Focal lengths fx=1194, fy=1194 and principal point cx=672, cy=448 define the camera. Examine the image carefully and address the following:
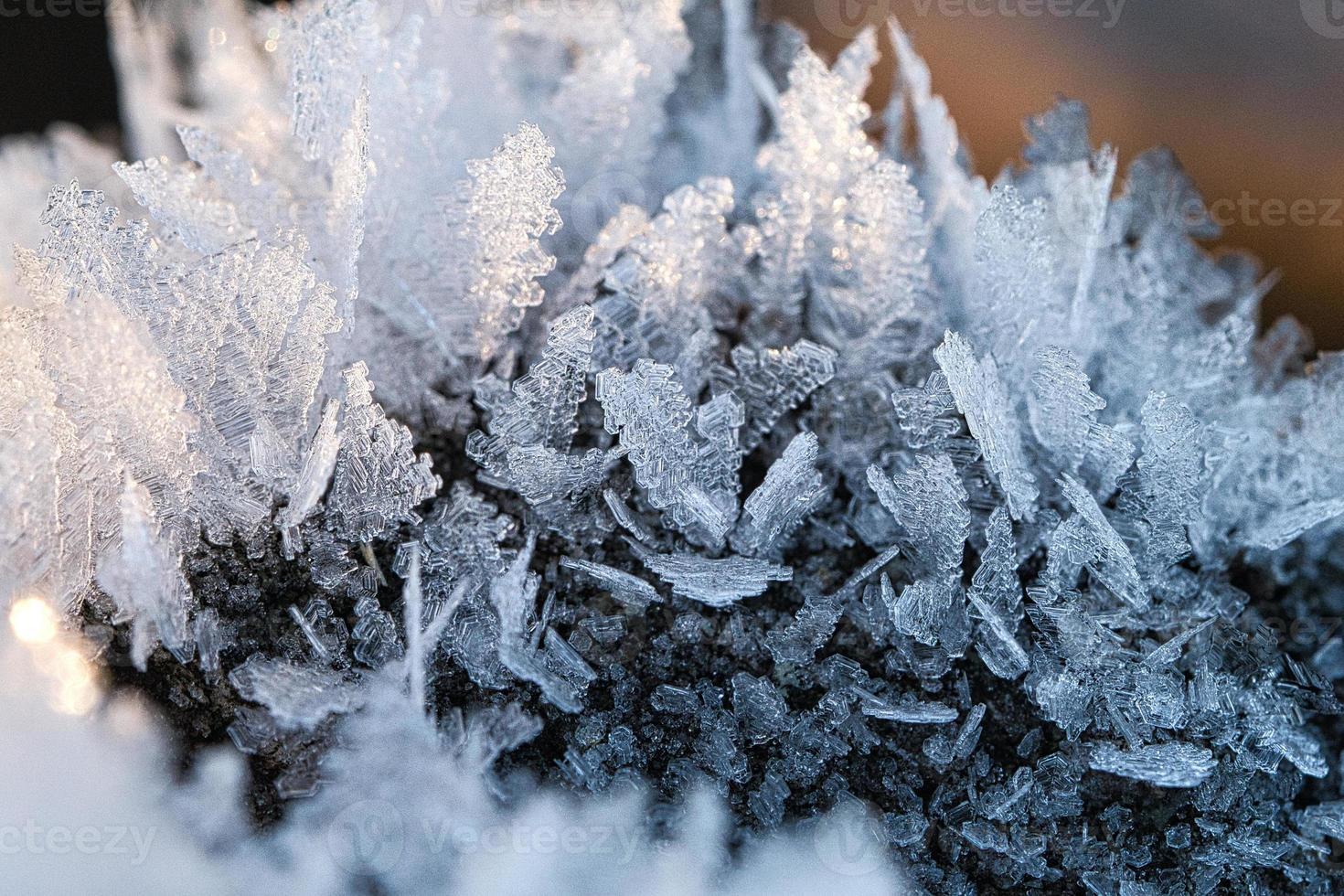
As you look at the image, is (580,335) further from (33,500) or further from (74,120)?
(74,120)

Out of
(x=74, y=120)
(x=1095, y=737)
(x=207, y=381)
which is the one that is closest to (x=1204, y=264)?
(x=1095, y=737)
